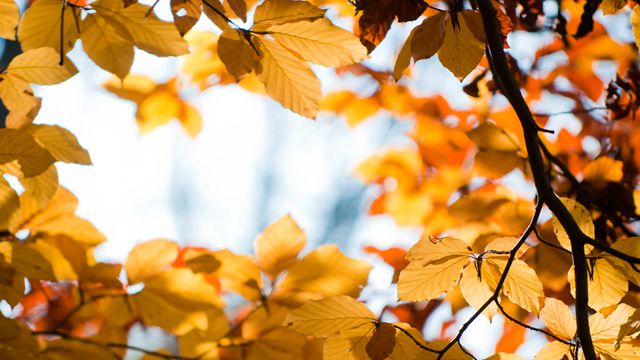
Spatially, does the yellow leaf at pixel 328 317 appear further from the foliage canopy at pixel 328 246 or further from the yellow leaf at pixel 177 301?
the yellow leaf at pixel 177 301

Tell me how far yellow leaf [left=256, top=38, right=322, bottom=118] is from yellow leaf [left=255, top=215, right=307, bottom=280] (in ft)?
0.89

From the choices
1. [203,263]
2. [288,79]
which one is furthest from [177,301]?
[288,79]

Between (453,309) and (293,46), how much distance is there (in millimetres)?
515

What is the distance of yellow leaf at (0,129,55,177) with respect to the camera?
65cm

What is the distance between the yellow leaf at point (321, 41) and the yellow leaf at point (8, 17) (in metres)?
0.28

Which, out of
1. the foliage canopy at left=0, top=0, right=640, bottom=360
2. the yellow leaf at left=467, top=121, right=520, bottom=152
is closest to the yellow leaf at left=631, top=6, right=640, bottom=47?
the foliage canopy at left=0, top=0, right=640, bottom=360

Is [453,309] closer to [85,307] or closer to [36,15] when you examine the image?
[85,307]

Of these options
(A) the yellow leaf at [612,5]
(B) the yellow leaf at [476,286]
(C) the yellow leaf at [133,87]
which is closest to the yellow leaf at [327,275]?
(B) the yellow leaf at [476,286]

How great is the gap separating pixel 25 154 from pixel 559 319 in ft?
1.97

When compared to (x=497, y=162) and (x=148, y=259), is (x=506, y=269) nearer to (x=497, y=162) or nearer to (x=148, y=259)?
(x=497, y=162)

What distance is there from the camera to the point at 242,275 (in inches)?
35.9

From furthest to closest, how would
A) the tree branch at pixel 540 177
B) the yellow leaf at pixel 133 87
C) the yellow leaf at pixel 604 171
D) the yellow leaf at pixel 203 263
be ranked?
the yellow leaf at pixel 133 87
the yellow leaf at pixel 604 171
the yellow leaf at pixel 203 263
the tree branch at pixel 540 177

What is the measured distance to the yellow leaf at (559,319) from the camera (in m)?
0.64

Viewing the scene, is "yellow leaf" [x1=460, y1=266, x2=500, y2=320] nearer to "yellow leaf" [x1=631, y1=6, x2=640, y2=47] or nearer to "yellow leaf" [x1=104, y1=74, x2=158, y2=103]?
"yellow leaf" [x1=631, y1=6, x2=640, y2=47]
